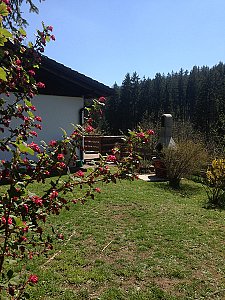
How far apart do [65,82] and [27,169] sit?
9.08 meters

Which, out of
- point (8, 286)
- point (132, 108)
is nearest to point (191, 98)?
point (132, 108)

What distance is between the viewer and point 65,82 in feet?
33.6

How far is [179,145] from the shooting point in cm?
1038

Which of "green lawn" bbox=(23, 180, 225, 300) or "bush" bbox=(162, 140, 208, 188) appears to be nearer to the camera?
"green lawn" bbox=(23, 180, 225, 300)

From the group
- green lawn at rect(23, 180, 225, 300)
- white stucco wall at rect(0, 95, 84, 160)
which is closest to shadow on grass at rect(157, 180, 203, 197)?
green lawn at rect(23, 180, 225, 300)

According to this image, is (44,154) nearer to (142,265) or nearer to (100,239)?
(142,265)

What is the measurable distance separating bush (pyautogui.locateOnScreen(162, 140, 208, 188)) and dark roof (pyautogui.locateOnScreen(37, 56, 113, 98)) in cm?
322

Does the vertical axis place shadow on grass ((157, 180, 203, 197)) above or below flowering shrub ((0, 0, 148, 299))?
below

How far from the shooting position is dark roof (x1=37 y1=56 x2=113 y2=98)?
31.8ft

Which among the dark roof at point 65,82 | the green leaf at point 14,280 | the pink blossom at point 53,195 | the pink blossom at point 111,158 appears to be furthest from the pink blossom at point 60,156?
the dark roof at point 65,82

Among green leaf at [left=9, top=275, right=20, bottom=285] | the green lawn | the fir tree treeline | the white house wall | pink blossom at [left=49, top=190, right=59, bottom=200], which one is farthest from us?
the fir tree treeline

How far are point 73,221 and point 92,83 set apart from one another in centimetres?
627

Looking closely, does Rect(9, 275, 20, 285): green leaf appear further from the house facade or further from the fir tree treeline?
the fir tree treeline

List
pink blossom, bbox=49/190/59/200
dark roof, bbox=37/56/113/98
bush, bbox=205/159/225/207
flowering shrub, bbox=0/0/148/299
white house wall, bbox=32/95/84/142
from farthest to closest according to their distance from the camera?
white house wall, bbox=32/95/84/142 → dark roof, bbox=37/56/113/98 → bush, bbox=205/159/225/207 → pink blossom, bbox=49/190/59/200 → flowering shrub, bbox=0/0/148/299
